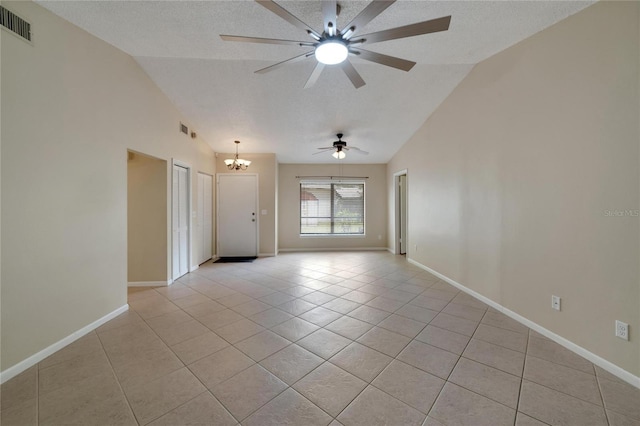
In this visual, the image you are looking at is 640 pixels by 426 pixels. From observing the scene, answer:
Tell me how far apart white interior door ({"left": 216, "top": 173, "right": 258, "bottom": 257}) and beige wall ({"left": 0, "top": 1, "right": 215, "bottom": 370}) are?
9.65ft

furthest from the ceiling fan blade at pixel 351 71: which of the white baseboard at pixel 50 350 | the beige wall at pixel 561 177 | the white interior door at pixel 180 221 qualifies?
the white baseboard at pixel 50 350

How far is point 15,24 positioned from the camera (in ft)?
6.25

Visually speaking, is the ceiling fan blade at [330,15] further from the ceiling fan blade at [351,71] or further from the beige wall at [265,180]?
the beige wall at [265,180]

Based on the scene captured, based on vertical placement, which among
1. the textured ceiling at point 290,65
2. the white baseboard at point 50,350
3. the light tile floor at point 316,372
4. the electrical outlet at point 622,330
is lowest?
the light tile floor at point 316,372

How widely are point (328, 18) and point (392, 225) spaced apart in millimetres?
5686

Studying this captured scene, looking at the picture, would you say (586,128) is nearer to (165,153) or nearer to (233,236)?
(165,153)

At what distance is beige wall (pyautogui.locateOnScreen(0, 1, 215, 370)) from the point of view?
1883 mm

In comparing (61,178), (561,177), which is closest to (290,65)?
(61,178)

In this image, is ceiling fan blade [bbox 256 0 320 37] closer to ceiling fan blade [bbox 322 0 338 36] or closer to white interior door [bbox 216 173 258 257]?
ceiling fan blade [bbox 322 0 338 36]

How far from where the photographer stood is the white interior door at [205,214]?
5.28m

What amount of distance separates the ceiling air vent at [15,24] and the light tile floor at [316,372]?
2720 mm

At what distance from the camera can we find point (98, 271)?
2.65 meters

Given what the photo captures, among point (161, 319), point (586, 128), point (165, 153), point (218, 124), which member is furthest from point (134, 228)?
point (586, 128)

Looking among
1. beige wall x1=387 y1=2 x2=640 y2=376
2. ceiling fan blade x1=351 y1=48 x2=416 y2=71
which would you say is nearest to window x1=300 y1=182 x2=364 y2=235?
beige wall x1=387 y1=2 x2=640 y2=376
